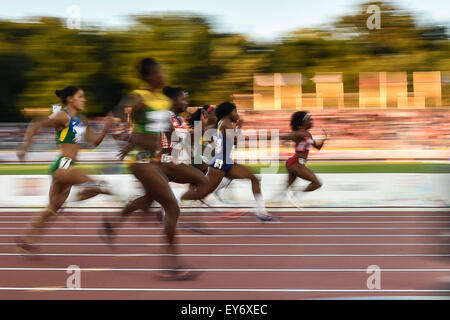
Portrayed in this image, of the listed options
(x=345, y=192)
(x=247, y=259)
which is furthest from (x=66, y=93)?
(x=345, y=192)

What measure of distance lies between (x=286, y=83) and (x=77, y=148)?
97.3 ft

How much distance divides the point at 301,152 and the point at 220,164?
1.96 metres

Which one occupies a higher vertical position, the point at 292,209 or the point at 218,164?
the point at 218,164

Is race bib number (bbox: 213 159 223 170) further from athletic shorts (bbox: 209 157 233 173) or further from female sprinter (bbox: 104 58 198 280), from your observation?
female sprinter (bbox: 104 58 198 280)

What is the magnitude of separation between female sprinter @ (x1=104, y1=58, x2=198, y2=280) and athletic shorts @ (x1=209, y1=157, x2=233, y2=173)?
13.0 feet

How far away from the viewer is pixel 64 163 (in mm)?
7758

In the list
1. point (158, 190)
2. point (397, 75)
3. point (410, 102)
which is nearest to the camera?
point (158, 190)

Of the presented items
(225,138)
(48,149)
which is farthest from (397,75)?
(225,138)

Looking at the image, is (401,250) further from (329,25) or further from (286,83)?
(329,25)

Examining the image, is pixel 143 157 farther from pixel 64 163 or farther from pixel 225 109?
pixel 225 109

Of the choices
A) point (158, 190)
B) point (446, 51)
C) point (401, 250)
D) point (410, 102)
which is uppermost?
point (446, 51)

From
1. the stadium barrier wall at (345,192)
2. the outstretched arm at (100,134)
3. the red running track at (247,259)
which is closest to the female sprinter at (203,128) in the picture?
the red running track at (247,259)

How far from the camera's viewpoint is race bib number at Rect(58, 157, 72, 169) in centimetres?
774

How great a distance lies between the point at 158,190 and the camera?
6.20 metres
